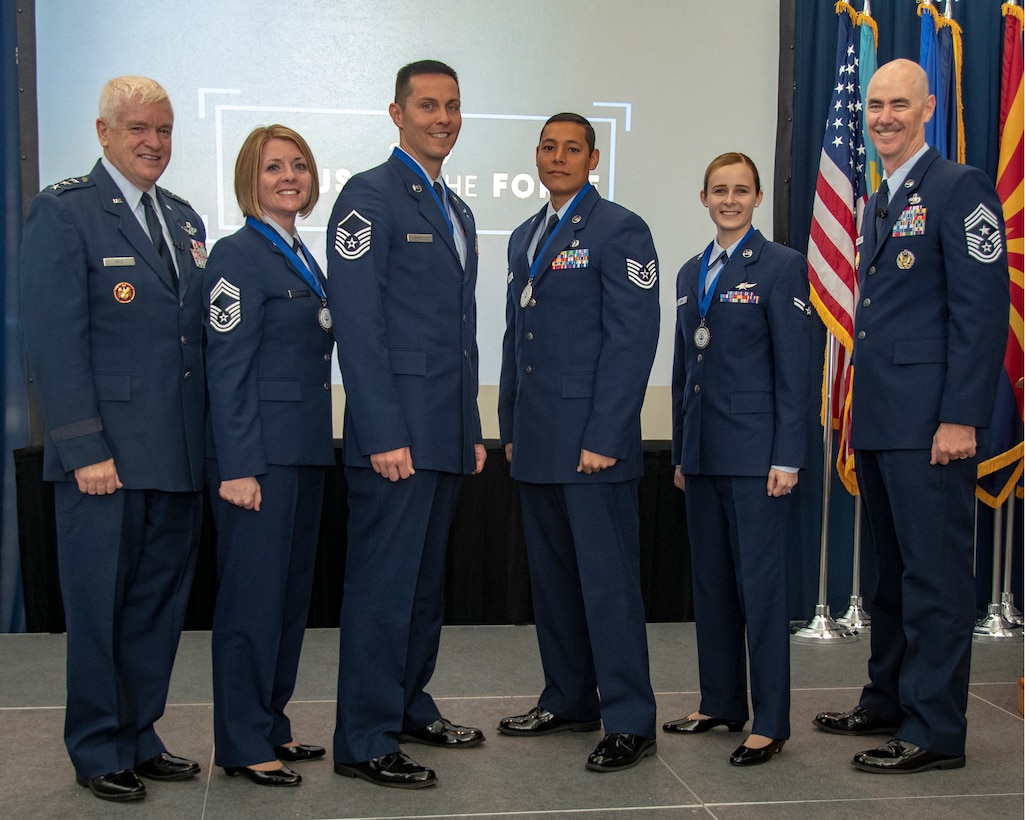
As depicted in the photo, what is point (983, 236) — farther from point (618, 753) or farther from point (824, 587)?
point (824, 587)

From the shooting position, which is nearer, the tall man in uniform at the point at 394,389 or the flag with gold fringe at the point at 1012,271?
the tall man in uniform at the point at 394,389

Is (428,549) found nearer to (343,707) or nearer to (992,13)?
(343,707)

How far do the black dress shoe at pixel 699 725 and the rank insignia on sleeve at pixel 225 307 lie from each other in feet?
5.59

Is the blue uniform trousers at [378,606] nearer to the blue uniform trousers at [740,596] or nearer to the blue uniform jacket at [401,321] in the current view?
the blue uniform jacket at [401,321]

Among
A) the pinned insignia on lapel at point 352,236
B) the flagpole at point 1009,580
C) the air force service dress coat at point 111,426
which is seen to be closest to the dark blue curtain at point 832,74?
the flagpole at point 1009,580

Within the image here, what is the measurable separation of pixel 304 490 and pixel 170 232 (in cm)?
74

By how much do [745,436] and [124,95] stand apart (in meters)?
1.81

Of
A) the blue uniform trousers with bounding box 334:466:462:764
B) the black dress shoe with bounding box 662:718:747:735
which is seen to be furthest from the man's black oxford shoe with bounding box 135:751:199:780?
the black dress shoe with bounding box 662:718:747:735

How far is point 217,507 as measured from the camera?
280 centimetres

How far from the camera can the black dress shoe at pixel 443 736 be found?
308cm

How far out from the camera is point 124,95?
8.65ft

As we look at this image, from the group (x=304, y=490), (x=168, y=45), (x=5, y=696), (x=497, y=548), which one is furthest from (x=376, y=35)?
(x=5, y=696)

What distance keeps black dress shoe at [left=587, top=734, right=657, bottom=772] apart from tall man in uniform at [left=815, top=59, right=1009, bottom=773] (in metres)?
0.58

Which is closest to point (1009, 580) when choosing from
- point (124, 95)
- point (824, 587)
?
point (824, 587)
